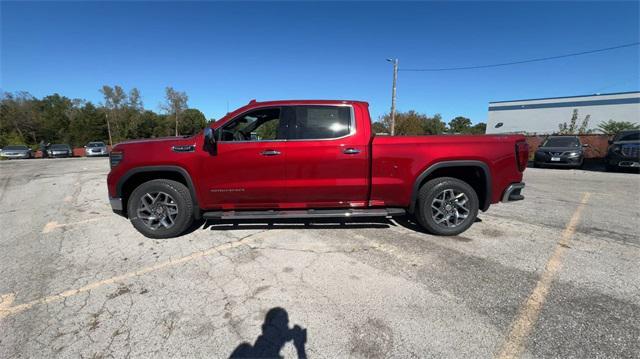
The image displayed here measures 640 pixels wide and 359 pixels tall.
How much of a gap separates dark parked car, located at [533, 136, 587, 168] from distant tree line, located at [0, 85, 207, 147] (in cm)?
4894

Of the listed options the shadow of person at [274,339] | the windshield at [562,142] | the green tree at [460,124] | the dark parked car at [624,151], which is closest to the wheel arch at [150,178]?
the shadow of person at [274,339]

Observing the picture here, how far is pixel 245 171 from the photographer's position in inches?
157

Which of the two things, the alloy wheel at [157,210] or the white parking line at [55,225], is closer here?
the alloy wheel at [157,210]

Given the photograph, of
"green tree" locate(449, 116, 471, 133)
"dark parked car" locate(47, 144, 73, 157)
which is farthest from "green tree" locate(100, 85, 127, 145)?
"green tree" locate(449, 116, 471, 133)

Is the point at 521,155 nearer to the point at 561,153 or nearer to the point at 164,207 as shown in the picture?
the point at 164,207

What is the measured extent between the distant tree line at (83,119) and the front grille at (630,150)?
51.4m

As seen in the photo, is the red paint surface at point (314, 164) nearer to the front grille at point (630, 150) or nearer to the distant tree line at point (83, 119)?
the front grille at point (630, 150)

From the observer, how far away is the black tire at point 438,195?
409 centimetres

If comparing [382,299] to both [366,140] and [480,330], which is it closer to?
[480,330]

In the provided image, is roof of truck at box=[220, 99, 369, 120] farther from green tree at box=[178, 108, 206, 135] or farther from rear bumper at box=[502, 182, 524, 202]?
green tree at box=[178, 108, 206, 135]

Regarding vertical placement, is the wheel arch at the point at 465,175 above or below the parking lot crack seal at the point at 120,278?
above

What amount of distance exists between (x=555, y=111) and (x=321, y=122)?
143 ft

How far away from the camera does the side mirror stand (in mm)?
3791

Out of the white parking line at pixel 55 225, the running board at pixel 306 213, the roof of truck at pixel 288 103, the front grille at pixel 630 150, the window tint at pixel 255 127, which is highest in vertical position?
the roof of truck at pixel 288 103
